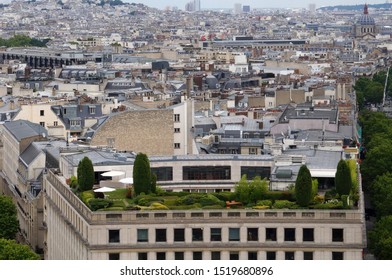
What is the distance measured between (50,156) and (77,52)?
117 m

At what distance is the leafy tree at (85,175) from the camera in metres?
45.8

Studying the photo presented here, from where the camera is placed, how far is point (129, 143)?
63188 mm

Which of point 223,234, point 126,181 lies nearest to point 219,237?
point 223,234

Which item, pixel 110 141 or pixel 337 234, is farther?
pixel 110 141

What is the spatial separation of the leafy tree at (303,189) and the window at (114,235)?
17.1 ft

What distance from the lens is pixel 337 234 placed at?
1566 inches

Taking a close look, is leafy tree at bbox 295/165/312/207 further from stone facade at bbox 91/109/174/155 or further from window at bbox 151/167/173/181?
stone facade at bbox 91/109/174/155

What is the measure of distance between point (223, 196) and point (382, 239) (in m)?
9.12

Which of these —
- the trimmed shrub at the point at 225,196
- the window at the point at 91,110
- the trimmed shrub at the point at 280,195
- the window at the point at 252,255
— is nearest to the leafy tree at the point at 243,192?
the trimmed shrub at the point at 225,196

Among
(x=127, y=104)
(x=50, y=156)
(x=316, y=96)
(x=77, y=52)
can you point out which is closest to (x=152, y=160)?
(x=50, y=156)

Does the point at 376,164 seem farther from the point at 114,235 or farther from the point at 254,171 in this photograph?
the point at 114,235

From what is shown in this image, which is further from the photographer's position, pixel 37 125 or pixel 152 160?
pixel 37 125

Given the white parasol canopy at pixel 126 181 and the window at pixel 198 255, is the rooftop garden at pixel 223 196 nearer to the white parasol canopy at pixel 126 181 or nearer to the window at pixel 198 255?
the white parasol canopy at pixel 126 181
